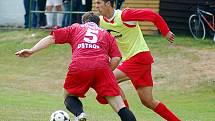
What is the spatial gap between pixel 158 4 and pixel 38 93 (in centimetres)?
683

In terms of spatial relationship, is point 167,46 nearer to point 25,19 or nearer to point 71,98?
point 25,19

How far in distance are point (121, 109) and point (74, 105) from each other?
2.04 ft

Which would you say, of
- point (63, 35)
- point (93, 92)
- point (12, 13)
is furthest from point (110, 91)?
point (12, 13)

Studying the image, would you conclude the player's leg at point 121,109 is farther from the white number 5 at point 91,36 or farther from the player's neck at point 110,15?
the player's neck at point 110,15

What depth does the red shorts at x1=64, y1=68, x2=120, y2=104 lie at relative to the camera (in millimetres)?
9445

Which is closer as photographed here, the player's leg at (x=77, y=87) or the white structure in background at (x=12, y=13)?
the player's leg at (x=77, y=87)

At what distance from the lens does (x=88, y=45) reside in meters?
9.51

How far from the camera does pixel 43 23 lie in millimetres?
26422

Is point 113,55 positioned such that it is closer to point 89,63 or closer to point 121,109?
point 89,63

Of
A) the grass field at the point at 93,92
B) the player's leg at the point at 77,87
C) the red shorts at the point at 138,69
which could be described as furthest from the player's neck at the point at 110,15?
the grass field at the point at 93,92

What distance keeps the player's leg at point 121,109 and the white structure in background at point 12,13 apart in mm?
19595

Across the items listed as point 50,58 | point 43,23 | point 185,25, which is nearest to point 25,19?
point 43,23

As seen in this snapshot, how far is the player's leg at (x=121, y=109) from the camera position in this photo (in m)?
9.48

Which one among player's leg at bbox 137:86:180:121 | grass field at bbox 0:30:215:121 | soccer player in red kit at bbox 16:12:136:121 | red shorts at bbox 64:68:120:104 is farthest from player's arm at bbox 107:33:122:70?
grass field at bbox 0:30:215:121
